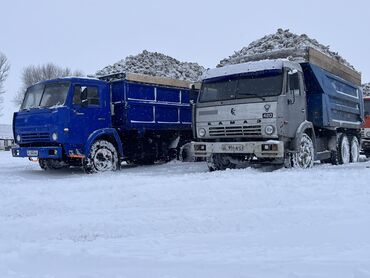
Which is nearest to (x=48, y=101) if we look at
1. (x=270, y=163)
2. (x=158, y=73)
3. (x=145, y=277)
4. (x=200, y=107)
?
(x=200, y=107)

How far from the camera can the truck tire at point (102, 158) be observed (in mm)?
11274

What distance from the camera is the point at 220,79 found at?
10.4 m

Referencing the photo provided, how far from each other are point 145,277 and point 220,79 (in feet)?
24.6

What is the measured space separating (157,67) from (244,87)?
12557 millimetres

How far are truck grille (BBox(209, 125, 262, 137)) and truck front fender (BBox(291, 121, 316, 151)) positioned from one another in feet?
3.28

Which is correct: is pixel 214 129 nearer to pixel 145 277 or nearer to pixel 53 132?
pixel 53 132

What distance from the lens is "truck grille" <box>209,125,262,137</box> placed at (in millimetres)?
9648

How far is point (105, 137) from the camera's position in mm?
11977

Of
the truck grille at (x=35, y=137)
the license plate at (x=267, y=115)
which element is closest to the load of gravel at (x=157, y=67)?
the truck grille at (x=35, y=137)

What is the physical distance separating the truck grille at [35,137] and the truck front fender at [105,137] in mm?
1027

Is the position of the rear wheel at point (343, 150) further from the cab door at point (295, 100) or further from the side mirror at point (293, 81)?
the side mirror at point (293, 81)

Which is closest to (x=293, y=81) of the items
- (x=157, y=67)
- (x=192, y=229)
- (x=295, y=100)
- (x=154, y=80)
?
(x=295, y=100)

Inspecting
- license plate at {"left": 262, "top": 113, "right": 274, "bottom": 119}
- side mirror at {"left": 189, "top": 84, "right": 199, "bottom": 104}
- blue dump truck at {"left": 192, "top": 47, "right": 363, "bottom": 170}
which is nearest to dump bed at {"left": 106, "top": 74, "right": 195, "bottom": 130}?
side mirror at {"left": 189, "top": 84, "right": 199, "bottom": 104}

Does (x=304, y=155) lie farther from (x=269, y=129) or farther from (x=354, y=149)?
(x=354, y=149)
